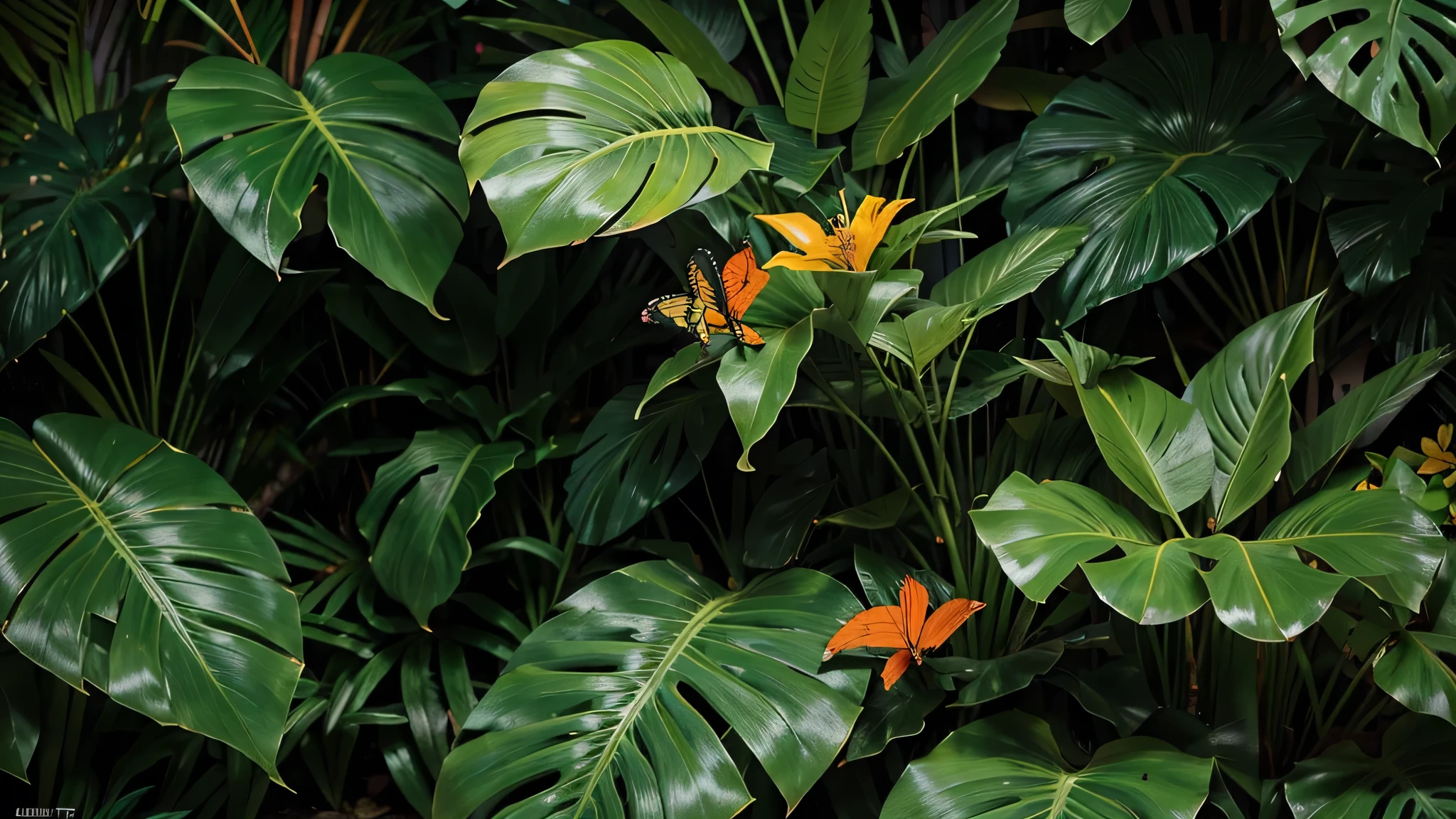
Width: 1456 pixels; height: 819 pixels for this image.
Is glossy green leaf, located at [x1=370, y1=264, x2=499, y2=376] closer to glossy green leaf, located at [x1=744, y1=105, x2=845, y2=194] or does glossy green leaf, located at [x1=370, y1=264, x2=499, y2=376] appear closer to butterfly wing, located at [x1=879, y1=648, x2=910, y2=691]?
glossy green leaf, located at [x1=744, y1=105, x2=845, y2=194]

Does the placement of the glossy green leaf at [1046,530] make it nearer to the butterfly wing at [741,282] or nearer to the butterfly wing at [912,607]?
the butterfly wing at [912,607]

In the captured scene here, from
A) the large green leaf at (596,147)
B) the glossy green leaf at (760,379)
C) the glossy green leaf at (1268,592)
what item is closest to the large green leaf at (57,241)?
the large green leaf at (596,147)

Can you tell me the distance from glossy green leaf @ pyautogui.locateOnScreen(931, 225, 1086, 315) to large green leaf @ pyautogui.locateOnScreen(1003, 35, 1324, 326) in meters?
0.06

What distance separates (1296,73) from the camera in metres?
1.53

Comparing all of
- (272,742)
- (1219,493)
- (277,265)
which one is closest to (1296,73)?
(1219,493)

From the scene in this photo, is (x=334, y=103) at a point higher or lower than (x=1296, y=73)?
higher

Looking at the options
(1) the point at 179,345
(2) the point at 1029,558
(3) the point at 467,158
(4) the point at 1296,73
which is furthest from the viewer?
(1) the point at 179,345

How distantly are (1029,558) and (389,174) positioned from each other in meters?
0.99

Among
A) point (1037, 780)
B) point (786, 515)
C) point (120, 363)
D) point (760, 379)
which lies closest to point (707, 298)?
point (760, 379)

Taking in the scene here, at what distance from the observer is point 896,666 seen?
3.94ft

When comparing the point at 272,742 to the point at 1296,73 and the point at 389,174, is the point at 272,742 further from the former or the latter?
the point at 1296,73

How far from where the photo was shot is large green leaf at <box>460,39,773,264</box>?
1106mm

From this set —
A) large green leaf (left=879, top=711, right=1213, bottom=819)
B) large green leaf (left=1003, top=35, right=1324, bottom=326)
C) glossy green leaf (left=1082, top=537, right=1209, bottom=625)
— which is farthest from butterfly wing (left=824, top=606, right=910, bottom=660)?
large green leaf (left=1003, top=35, right=1324, bottom=326)

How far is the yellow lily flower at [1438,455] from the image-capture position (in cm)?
132
